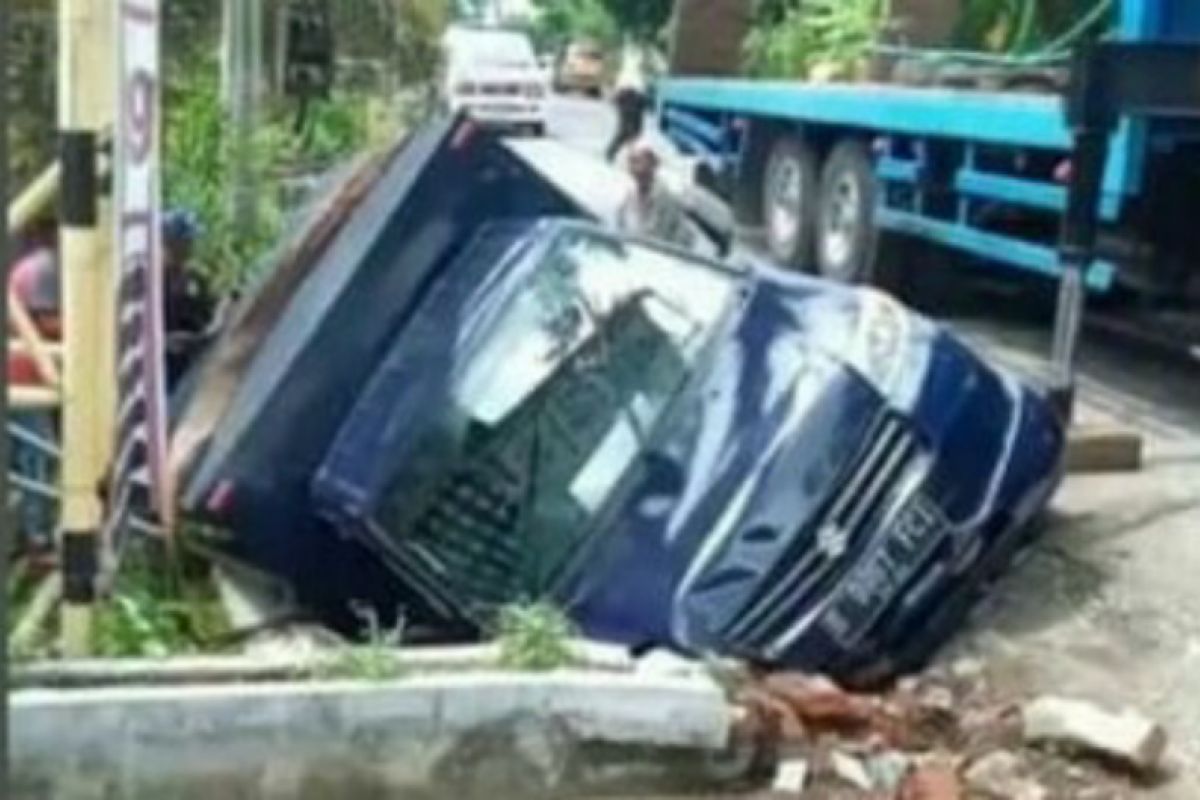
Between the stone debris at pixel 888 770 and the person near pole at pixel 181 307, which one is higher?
the person near pole at pixel 181 307

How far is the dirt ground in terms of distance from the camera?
5559mm

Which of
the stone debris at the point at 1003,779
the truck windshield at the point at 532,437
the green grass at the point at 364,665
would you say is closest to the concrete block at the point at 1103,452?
Result: the truck windshield at the point at 532,437

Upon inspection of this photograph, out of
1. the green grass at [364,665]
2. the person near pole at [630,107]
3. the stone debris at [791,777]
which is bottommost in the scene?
the stone debris at [791,777]

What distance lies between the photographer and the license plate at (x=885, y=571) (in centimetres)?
555

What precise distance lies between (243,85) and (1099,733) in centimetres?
846

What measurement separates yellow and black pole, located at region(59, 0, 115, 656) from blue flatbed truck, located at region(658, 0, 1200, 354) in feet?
17.2

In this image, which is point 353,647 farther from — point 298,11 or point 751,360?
point 298,11

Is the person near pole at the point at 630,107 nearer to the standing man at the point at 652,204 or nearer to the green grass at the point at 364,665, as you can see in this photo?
the standing man at the point at 652,204

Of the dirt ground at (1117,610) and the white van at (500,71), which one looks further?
the white van at (500,71)

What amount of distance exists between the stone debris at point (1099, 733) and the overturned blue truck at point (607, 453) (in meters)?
0.66

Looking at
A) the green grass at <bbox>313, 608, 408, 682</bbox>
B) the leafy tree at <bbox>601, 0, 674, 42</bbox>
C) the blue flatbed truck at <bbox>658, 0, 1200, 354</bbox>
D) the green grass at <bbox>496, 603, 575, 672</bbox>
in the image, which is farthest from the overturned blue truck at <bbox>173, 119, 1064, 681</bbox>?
the leafy tree at <bbox>601, 0, 674, 42</bbox>

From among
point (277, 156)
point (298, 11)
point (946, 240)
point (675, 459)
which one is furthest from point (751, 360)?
point (298, 11)

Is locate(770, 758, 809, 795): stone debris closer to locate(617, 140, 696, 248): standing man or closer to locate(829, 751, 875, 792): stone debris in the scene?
locate(829, 751, 875, 792): stone debris

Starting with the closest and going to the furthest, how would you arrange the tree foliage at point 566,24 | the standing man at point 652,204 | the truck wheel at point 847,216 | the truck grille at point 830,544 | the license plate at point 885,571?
the truck grille at point 830,544
the license plate at point 885,571
the standing man at point 652,204
the truck wheel at point 847,216
the tree foliage at point 566,24
